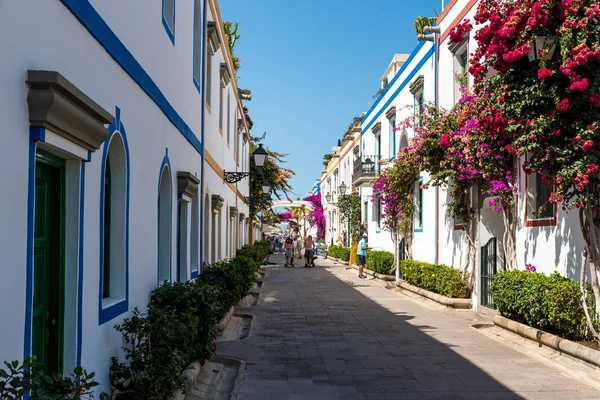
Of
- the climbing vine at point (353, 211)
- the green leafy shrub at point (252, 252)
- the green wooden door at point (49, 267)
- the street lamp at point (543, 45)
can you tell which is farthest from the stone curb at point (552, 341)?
the climbing vine at point (353, 211)

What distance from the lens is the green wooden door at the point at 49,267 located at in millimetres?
4241

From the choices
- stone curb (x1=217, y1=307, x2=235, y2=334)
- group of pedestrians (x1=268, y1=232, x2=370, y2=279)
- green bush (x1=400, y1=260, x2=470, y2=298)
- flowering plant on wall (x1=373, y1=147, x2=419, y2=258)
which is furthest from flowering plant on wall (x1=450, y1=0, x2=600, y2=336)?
group of pedestrians (x1=268, y1=232, x2=370, y2=279)

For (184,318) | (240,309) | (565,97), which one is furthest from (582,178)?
(240,309)

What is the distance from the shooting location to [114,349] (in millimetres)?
5719

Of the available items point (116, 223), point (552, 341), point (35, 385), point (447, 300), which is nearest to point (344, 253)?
point (447, 300)

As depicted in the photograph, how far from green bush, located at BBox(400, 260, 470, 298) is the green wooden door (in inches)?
452

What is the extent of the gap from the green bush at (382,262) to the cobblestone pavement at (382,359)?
27.1ft

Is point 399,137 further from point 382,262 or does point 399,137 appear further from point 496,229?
point 496,229

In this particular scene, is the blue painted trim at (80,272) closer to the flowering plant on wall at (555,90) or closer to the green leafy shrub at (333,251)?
the flowering plant on wall at (555,90)

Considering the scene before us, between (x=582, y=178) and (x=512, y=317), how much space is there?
3.84 metres

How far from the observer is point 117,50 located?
18.6 feet

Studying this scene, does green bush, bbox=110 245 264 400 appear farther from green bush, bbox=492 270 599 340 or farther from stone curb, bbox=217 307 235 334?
green bush, bbox=492 270 599 340

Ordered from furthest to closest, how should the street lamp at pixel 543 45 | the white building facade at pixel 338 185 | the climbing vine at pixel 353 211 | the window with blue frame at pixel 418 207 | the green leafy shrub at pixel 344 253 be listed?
the white building facade at pixel 338 185 → the green leafy shrub at pixel 344 253 → the climbing vine at pixel 353 211 → the window with blue frame at pixel 418 207 → the street lamp at pixel 543 45

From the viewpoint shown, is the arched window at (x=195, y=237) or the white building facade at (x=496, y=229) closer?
the white building facade at (x=496, y=229)
